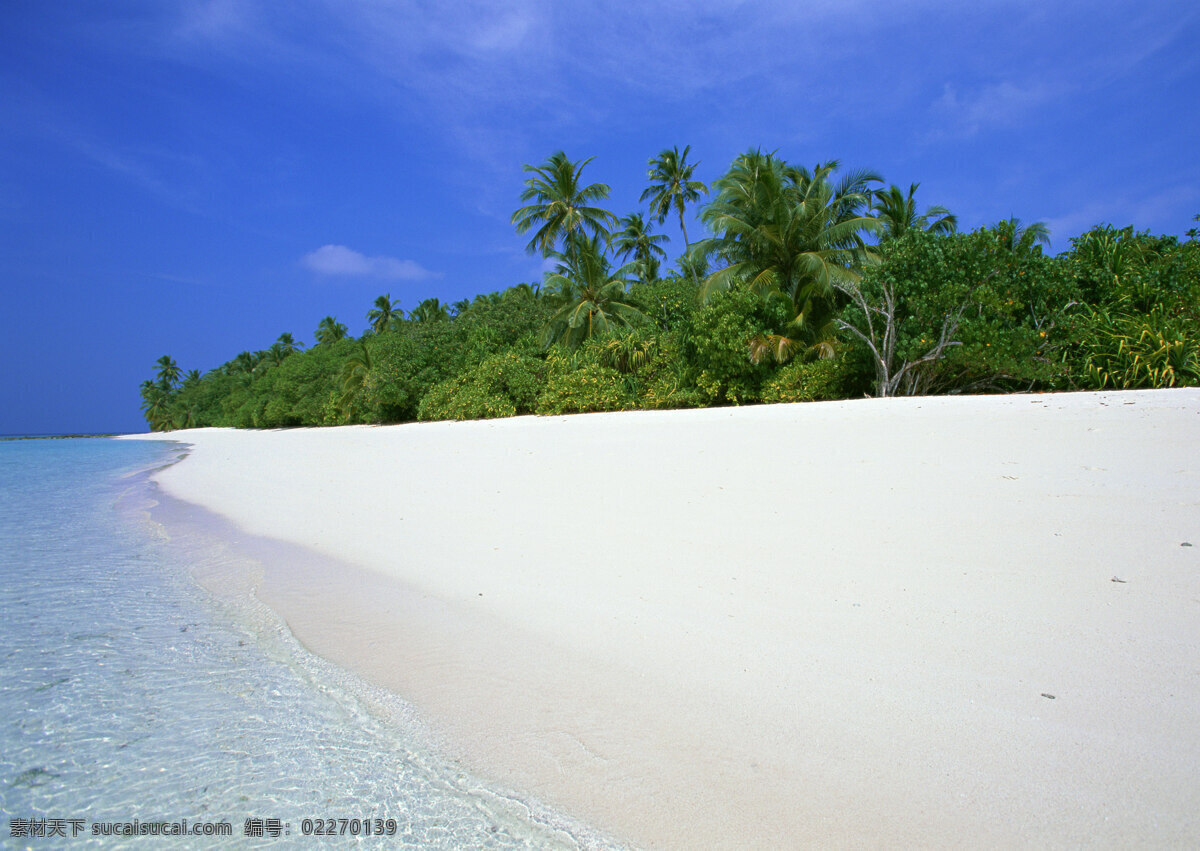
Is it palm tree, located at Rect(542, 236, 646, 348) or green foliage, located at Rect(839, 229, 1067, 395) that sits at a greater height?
palm tree, located at Rect(542, 236, 646, 348)

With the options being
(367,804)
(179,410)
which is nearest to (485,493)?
(367,804)

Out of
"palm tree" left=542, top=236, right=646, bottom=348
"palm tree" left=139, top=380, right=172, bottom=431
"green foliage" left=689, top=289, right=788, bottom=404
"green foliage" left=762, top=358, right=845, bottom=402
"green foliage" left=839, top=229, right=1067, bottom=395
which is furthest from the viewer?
"palm tree" left=139, top=380, right=172, bottom=431

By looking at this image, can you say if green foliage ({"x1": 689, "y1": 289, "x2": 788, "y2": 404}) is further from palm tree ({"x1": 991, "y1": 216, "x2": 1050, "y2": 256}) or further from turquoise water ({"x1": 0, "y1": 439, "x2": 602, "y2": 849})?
turquoise water ({"x1": 0, "y1": 439, "x2": 602, "y2": 849})

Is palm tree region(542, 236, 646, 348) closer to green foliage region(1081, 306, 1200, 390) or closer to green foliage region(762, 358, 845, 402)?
green foliage region(762, 358, 845, 402)

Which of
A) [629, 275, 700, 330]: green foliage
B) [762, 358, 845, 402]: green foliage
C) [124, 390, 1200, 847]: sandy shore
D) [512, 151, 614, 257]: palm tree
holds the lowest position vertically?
[124, 390, 1200, 847]: sandy shore

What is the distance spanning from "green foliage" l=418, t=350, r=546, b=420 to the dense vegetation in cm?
6

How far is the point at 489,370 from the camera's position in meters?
19.2

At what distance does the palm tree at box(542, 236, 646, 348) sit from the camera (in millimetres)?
20547

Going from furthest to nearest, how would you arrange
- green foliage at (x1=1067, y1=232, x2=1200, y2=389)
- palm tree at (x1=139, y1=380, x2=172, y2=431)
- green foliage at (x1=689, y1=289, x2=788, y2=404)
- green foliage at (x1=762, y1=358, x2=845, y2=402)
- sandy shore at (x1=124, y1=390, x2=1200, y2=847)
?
palm tree at (x1=139, y1=380, x2=172, y2=431)
green foliage at (x1=689, y1=289, x2=788, y2=404)
green foliage at (x1=762, y1=358, x2=845, y2=402)
green foliage at (x1=1067, y1=232, x2=1200, y2=389)
sandy shore at (x1=124, y1=390, x2=1200, y2=847)

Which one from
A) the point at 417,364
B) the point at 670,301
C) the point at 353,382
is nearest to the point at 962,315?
the point at 670,301

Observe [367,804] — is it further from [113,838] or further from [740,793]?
[740,793]

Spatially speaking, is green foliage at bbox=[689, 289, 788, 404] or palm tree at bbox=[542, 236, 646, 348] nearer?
green foliage at bbox=[689, 289, 788, 404]

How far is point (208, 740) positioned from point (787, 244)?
1737 centimetres

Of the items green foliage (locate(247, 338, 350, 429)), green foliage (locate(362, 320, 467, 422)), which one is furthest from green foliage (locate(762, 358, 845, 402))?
green foliage (locate(247, 338, 350, 429))
